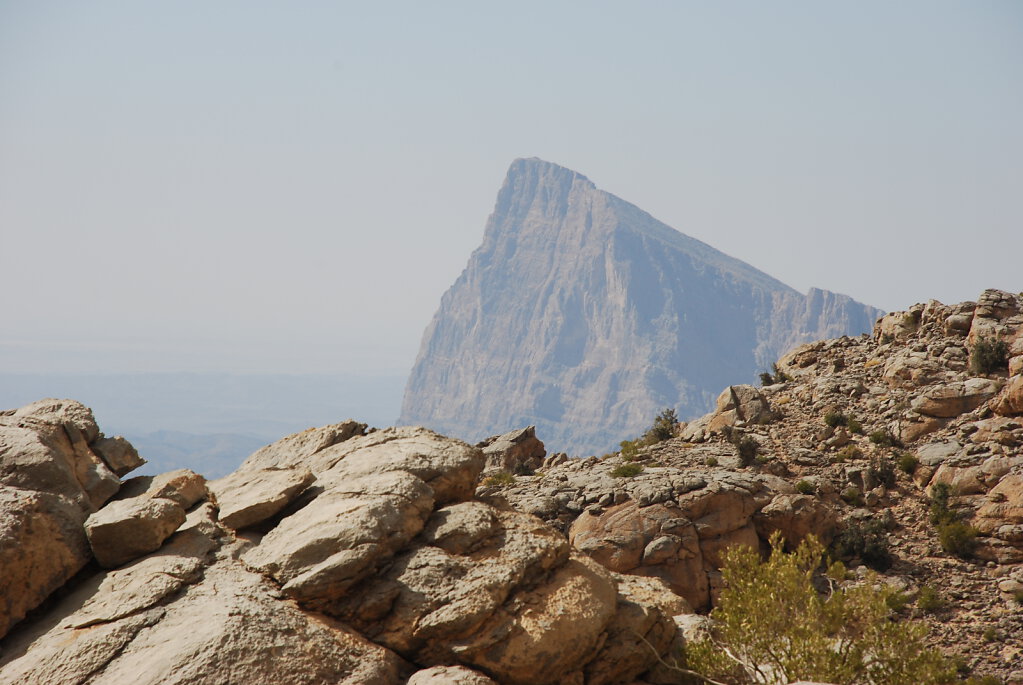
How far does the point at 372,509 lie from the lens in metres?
21.1

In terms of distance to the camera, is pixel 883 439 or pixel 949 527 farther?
pixel 883 439

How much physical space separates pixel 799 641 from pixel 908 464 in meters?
21.4

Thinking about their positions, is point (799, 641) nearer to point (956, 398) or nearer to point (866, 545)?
point (866, 545)

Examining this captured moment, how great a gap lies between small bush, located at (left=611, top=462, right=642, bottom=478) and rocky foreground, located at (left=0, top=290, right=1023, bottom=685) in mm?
101

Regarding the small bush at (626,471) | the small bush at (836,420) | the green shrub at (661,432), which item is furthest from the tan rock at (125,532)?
the small bush at (836,420)

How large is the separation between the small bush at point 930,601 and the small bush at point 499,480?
18.5 m

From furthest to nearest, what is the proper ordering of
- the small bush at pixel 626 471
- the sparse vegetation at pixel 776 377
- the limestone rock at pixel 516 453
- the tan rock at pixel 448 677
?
the sparse vegetation at pixel 776 377, the limestone rock at pixel 516 453, the small bush at pixel 626 471, the tan rock at pixel 448 677

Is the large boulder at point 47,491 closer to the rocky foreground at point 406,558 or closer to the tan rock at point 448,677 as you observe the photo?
the rocky foreground at point 406,558

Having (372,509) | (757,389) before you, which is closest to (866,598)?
(372,509)

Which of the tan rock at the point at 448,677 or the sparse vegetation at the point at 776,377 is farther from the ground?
the sparse vegetation at the point at 776,377

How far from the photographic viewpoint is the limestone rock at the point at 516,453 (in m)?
46.3

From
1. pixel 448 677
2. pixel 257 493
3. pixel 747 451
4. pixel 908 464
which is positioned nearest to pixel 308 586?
pixel 448 677

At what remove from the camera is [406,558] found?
20.7 m

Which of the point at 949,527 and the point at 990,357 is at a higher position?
the point at 990,357
